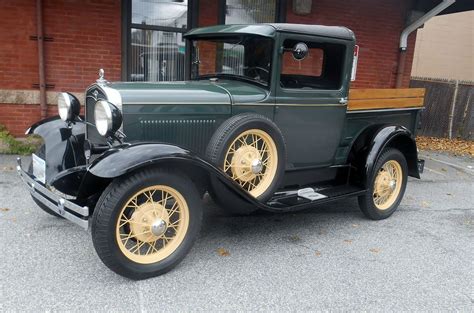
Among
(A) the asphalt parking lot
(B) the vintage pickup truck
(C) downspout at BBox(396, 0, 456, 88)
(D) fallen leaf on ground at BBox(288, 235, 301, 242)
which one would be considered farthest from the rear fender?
(C) downspout at BBox(396, 0, 456, 88)

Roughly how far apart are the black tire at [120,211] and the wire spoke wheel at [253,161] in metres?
0.45

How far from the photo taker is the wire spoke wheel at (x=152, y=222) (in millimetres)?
3020

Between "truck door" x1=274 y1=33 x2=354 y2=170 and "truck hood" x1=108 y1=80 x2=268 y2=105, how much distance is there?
29 centimetres

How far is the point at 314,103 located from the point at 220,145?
115 centimetres

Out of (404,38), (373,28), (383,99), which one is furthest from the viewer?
(404,38)

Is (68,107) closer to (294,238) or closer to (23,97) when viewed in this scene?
(294,238)

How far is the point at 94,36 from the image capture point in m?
6.48

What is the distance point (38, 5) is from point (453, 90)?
915cm

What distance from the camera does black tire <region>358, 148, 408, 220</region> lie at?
438cm

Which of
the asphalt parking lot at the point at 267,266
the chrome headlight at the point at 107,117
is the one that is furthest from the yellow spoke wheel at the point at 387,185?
the chrome headlight at the point at 107,117

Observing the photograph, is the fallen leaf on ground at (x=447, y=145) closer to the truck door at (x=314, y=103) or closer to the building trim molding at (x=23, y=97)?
the truck door at (x=314, y=103)

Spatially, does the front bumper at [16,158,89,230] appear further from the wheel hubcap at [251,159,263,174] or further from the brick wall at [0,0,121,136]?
the brick wall at [0,0,121,136]

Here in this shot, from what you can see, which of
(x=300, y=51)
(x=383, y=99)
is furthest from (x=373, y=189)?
(x=300, y=51)

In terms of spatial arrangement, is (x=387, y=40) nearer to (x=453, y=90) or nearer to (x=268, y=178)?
(x=453, y=90)
